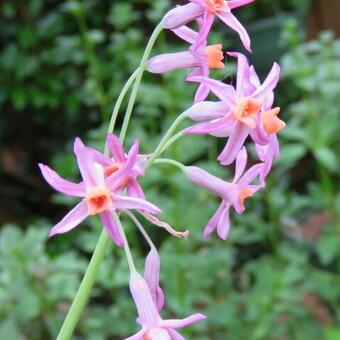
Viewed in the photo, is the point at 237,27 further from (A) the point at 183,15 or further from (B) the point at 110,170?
(B) the point at 110,170

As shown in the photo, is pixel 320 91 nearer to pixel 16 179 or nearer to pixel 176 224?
pixel 176 224

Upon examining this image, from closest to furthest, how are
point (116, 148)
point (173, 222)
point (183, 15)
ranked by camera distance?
1. point (116, 148)
2. point (183, 15)
3. point (173, 222)

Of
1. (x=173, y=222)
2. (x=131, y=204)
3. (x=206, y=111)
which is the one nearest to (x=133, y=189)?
(x=131, y=204)

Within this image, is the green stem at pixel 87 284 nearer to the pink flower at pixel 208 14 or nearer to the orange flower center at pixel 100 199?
the orange flower center at pixel 100 199

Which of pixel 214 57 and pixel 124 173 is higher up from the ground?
pixel 214 57

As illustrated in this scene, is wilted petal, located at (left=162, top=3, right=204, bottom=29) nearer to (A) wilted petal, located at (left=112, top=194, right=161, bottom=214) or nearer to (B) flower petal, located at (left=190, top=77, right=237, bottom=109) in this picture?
(B) flower petal, located at (left=190, top=77, right=237, bottom=109)

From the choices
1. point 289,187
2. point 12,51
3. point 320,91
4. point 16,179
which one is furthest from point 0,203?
point 320,91
